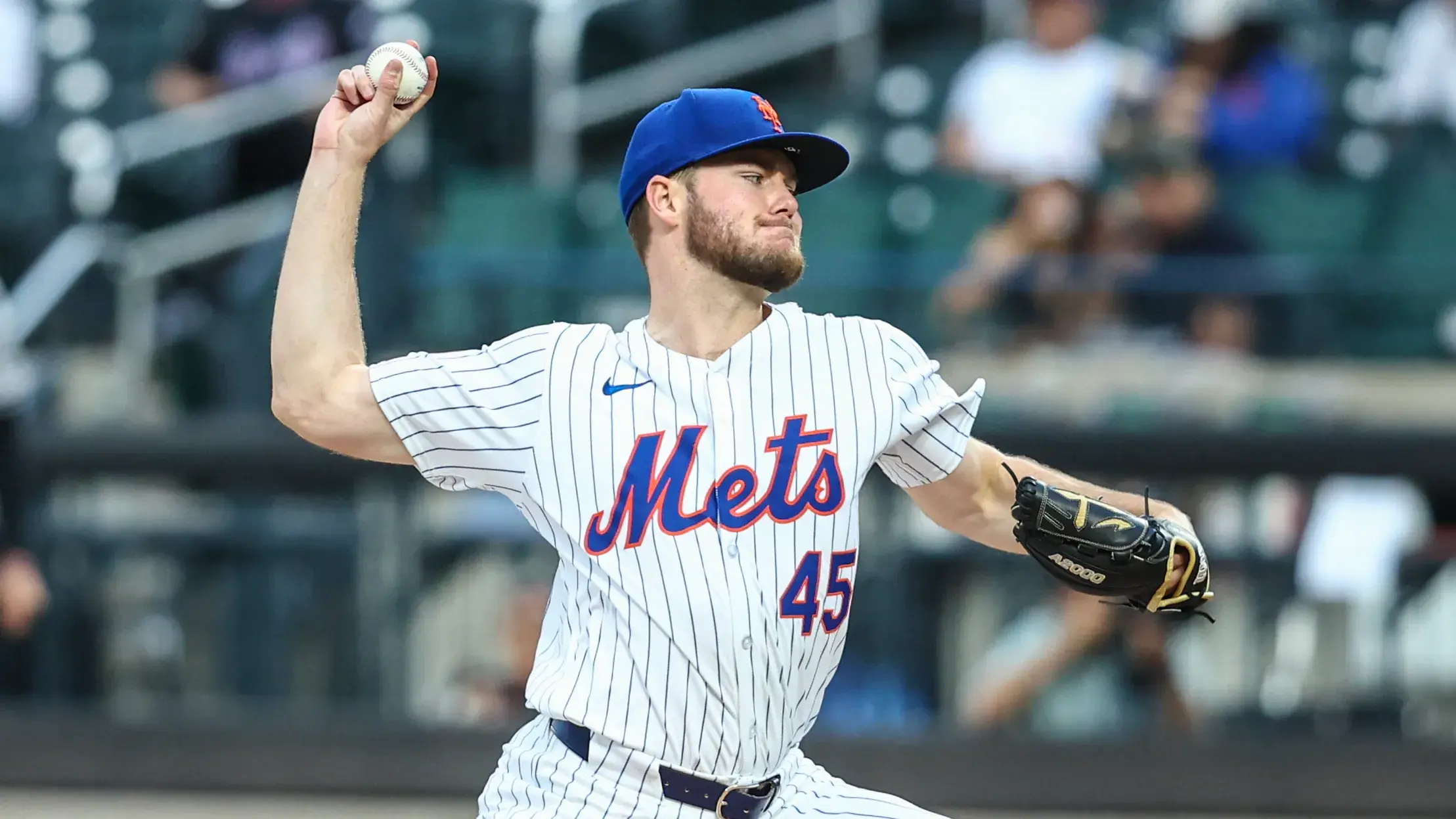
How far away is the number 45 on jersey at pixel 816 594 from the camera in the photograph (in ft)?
9.82

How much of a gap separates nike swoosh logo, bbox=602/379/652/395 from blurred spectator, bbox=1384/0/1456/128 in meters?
5.50

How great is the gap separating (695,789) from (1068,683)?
3002 millimetres

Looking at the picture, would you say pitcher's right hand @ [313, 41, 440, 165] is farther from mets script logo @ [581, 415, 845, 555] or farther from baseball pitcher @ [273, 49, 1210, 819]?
mets script logo @ [581, 415, 845, 555]

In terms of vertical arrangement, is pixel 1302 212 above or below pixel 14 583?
above

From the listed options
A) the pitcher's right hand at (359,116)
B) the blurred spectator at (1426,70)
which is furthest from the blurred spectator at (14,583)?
the blurred spectator at (1426,70)

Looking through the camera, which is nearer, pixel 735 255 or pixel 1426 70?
pixel 735 255

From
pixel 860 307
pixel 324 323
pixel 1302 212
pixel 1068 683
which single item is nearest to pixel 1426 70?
pixel 1302 212

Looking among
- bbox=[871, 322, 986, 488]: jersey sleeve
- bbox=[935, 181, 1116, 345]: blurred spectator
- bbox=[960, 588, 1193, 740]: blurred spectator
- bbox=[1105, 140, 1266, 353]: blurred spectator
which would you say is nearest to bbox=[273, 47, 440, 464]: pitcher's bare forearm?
bbox=[871, 322, 986, 488]: jersey sleeve

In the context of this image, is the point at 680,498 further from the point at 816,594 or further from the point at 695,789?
the point at 695,789

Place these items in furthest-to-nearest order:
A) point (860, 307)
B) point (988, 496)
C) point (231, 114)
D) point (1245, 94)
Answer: point (231, 114) < point (1245, 94) < point (860, 307) < point (988, 496)

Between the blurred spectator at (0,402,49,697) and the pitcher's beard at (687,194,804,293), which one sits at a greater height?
the pitcher's beard at (687,194,804,293)

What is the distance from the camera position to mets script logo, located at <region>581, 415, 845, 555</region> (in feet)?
9.71

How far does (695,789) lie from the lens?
2967 mm

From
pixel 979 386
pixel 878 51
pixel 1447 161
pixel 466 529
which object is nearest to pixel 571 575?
pixel 979 386
